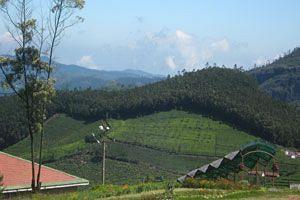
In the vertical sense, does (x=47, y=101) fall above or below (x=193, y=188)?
above

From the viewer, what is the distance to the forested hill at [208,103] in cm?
10762

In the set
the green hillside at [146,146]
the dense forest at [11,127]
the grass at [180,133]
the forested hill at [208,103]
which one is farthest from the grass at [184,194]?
the dense forest at [11,127]

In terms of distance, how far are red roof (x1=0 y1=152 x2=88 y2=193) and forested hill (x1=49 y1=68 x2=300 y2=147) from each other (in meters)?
71.2

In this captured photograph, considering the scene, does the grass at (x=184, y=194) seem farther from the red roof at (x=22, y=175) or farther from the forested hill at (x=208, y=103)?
the forested hill at (x=208, y=103)

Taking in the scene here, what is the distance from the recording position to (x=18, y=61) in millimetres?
28594

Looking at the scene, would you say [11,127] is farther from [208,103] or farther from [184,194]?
[184,194]

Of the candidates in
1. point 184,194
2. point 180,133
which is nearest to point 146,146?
point 180,133

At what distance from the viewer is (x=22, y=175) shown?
35.4 meters

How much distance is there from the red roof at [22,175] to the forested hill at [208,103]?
71203mm

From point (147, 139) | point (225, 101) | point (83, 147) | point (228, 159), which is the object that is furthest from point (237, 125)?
point (228, 159)

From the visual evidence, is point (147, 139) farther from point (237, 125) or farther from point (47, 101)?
point (47, 101)

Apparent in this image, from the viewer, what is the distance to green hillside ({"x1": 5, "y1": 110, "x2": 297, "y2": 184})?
305 feet

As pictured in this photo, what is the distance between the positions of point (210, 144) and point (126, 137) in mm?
19832

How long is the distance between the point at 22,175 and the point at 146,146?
234 ft
